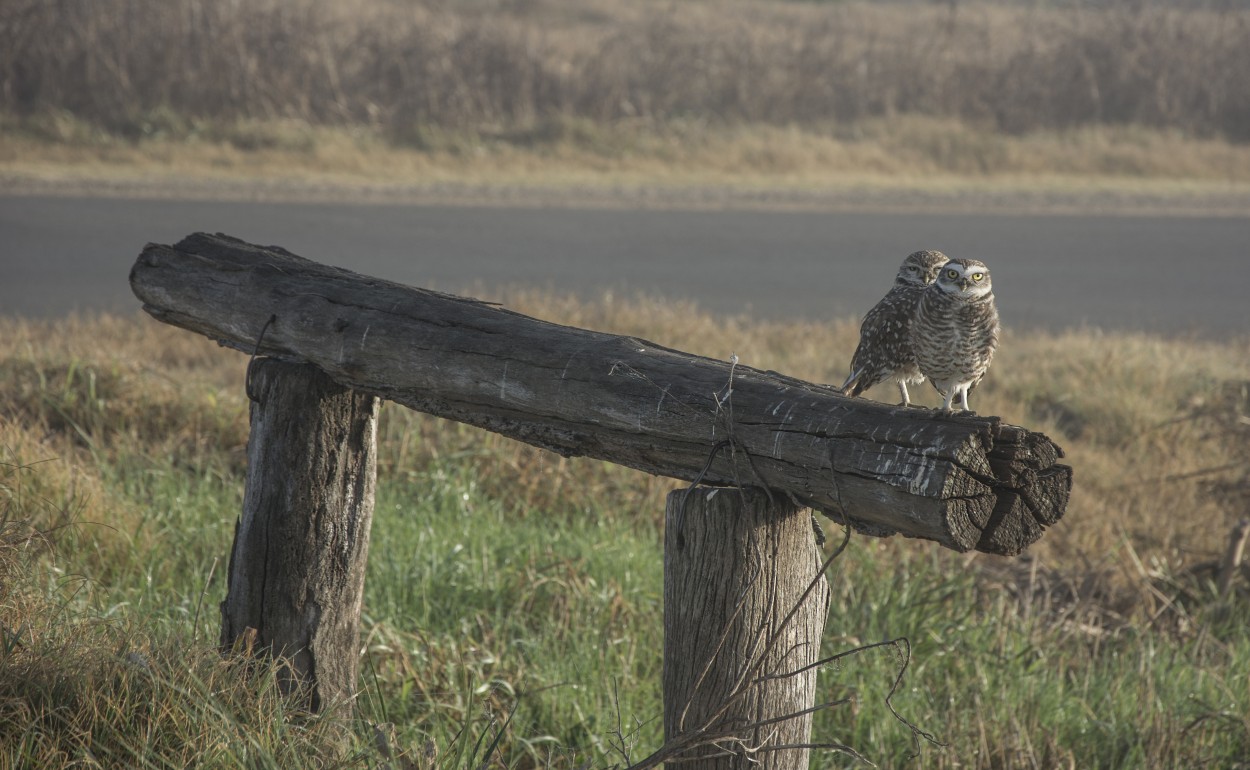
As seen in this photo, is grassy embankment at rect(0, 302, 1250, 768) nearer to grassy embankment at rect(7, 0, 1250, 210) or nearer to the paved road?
the paved road

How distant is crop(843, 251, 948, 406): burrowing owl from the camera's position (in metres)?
2.90

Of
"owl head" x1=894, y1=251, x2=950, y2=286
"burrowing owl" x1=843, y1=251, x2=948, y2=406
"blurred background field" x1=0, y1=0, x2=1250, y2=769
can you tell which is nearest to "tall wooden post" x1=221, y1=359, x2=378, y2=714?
"blurred background field" x1=0, y1=0, x2=1250, y2=769

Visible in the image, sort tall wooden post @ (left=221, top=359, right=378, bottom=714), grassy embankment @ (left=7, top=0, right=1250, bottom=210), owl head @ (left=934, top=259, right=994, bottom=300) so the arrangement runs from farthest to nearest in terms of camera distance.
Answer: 1. grassy embankment @ (left=7, top=0, right=1250, bottom=210)
2. tall wooden post @ (left=221, top=359, right=378, bottom=714)
3. owl head @ (left=934, top=259, right=994, bottom=300)

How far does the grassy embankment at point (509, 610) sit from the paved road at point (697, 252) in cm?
400

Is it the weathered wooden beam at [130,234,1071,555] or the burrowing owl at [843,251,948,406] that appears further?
the burrowing owl at [843,251,948,406]

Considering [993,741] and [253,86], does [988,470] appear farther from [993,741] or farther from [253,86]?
[253,86]

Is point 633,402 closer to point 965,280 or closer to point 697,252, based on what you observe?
point 965,280

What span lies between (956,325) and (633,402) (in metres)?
0.75

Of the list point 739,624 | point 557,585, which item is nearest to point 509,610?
point 557,585

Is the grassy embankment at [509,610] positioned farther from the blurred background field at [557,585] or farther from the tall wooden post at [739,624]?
the tall wooden post at [739,624]

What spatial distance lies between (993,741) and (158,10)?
16487mm

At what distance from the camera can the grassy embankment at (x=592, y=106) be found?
630 inches

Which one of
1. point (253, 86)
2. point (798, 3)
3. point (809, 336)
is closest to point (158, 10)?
point (253, 86)

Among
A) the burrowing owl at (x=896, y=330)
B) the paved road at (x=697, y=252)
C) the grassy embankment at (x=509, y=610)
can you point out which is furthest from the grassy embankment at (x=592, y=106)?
the burrowing owl at (x=896, y=330)
